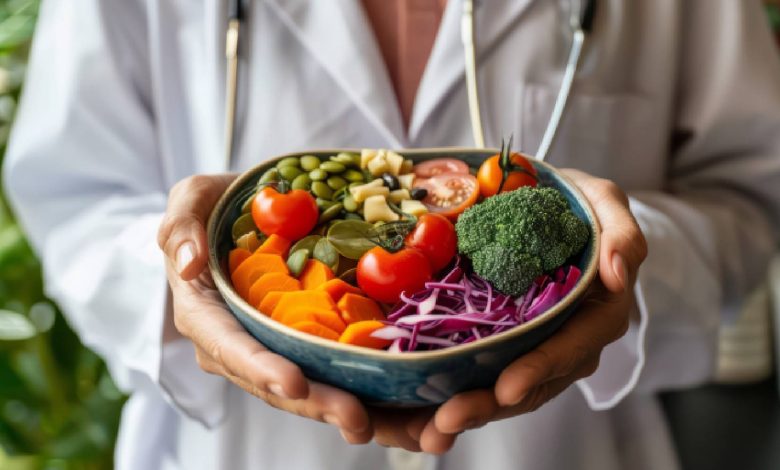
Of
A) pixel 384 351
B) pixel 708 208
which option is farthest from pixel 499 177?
pixel 708 208

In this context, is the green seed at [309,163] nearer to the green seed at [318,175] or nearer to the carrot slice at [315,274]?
the green seed at [318,175]

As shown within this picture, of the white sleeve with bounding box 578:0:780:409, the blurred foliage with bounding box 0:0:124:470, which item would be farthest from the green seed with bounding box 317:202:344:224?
the blurred foliage with bounding box 0:0:124:470

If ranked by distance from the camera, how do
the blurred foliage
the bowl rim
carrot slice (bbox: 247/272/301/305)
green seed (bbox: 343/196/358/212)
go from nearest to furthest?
the bowl rim < carrot slice (bbox: 247/272/301/305) < green seed (bbox: 343/196/358/212) < the blurred foliage

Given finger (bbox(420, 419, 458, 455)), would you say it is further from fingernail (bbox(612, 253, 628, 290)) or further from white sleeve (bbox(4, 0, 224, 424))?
white sleeve (bbox(4, 0, 224, 424))

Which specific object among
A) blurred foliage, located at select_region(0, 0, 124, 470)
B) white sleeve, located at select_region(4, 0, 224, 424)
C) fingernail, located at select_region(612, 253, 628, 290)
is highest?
fingernail, located at select_region(612, 253, 628, 290)

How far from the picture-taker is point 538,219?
663 millimetres

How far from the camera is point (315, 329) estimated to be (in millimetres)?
590

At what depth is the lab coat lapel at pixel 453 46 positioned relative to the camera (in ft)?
2.88

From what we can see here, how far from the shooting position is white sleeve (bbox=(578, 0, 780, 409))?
35.5 inches

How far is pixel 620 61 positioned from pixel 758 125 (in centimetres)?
21

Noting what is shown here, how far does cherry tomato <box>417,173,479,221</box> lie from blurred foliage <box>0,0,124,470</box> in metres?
0.84

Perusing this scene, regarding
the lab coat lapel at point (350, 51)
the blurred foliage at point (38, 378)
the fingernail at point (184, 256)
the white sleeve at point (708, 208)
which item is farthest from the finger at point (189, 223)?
the blurred foliage at point (38, 378)

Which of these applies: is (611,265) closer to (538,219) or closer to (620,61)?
(538,219)

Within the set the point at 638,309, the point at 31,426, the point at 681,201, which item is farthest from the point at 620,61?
the point at 31,426
